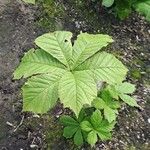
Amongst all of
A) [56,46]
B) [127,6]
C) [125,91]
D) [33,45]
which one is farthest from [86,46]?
[127,6]

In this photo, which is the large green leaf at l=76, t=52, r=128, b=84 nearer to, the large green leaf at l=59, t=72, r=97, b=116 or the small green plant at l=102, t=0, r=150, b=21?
the large green leaf at l=59, t=72, r=97, b=116

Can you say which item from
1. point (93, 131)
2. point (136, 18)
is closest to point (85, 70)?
point (93, 131)

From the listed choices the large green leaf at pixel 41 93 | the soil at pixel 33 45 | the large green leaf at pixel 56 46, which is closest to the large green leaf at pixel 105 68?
the large green leaf at pixel 56 46

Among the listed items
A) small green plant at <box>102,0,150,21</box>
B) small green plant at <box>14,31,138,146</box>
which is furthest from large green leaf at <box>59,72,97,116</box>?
small green plant at <box>102,0,150,21</box>

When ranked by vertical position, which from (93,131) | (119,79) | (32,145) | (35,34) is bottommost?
(32,145)

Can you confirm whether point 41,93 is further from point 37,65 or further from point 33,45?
point 33,45

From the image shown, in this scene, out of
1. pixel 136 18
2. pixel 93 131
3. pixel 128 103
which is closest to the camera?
pixel 93 131

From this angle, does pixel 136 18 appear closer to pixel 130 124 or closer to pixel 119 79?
pixel 130 124
